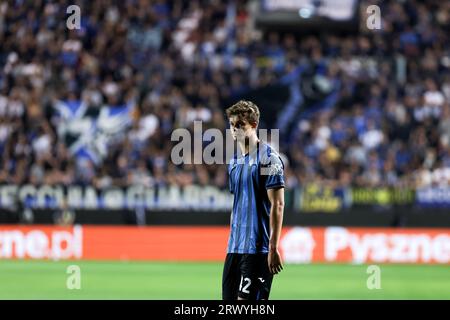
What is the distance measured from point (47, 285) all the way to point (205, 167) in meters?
7.10

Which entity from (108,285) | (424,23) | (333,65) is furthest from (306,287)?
(424,23)

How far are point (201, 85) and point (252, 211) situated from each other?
1723cm

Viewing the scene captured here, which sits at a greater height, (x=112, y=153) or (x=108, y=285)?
(x=112, y=153)

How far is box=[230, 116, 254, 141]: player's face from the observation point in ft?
25.1

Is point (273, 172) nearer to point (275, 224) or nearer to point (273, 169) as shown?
point (273, 169)

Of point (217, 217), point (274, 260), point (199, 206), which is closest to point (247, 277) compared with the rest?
point (274, 260)

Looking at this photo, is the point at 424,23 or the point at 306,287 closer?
the point at 306,287

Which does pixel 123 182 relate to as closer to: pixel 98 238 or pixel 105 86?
pixel 98 238

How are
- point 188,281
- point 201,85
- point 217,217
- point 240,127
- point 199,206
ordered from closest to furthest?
point 240,127, point 188,281, point 217,217, point 199,206, point 201,85

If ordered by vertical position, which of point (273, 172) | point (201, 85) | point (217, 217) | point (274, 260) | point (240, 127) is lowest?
point (274, 260)

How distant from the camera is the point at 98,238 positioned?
20.9 meters

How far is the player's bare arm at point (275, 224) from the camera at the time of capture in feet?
24.8

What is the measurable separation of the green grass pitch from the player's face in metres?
6.62

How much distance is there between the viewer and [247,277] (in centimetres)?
771
